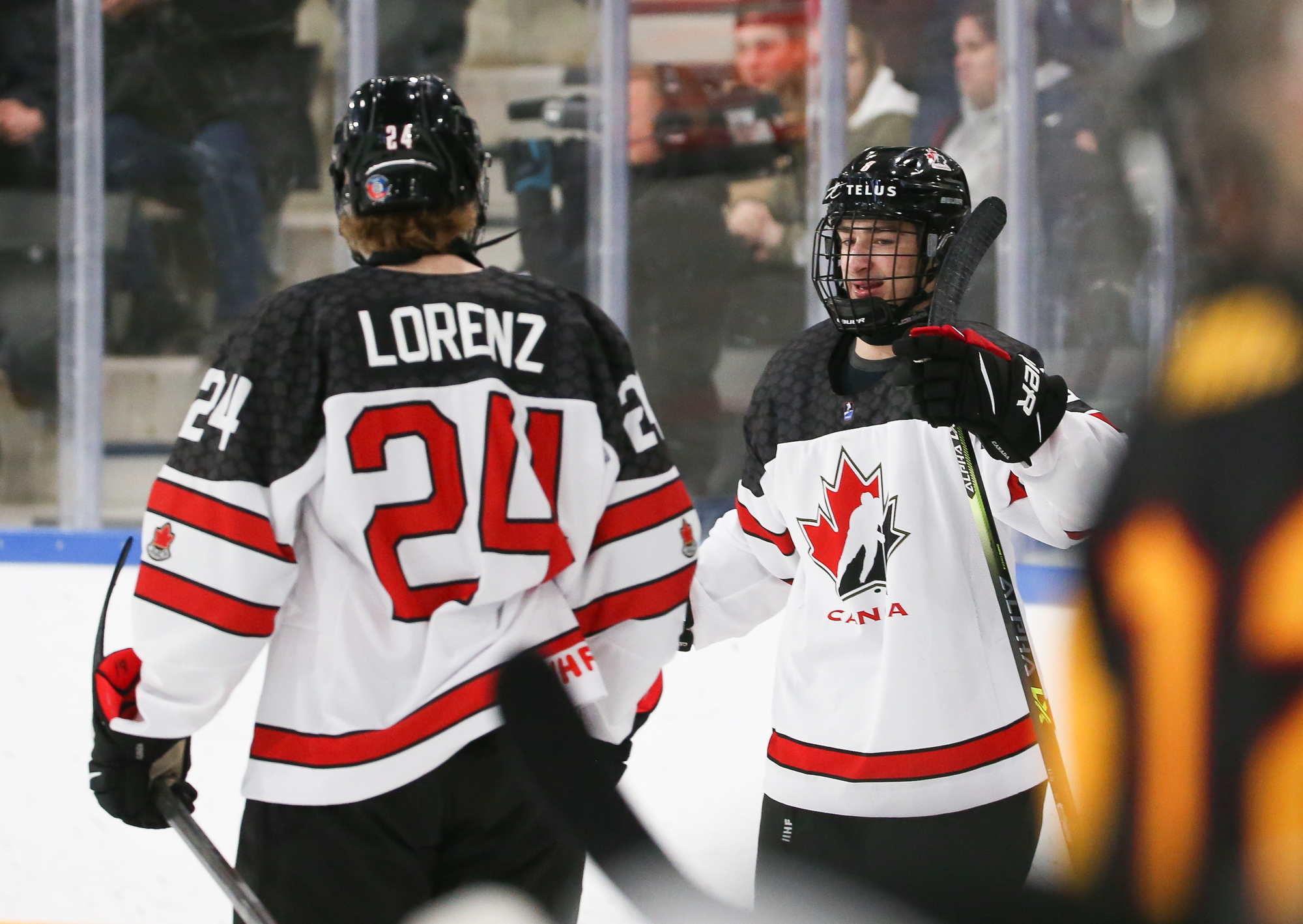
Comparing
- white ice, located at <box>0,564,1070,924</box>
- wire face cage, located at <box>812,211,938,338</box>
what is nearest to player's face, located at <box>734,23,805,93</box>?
white ice, located at <box>0,564,1070,924</box>

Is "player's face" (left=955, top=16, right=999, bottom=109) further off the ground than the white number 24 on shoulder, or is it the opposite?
"player's face" (left=955, top=16, right=999, bottom=109)

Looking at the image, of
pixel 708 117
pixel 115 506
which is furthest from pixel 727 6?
pixel 115 506

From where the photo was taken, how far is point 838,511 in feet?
5.16

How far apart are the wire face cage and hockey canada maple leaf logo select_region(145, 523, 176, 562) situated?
766 mm

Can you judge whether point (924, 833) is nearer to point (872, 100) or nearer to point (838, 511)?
point (838, 511)

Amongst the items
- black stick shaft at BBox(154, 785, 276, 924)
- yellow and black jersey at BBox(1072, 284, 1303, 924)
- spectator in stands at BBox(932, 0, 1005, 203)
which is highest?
spectator in stands at BBox(932, 0, 1005, 203)

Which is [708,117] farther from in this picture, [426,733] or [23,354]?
[426,733]

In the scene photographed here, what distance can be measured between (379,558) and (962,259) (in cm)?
68

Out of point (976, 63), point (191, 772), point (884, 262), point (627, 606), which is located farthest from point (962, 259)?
point (191, 772)

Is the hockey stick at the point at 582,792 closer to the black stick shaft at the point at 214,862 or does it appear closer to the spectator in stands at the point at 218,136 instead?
the black stick shaft at the point at 214,862

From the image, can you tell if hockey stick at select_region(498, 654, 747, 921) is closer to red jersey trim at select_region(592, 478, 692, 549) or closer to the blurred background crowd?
red jersey trim at select_region(592, 478, 692, 549)

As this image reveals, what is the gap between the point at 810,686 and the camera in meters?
1.62

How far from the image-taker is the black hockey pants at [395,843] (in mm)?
1231

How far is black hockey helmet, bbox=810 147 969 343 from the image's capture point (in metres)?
1.60
